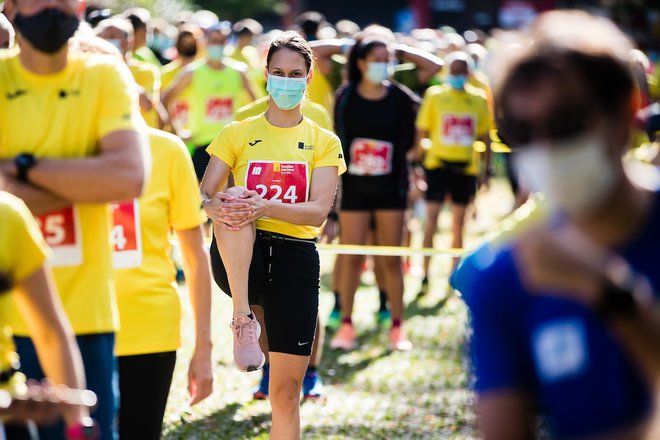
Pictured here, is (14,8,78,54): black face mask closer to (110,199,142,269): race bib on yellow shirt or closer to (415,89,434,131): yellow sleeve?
(110,199,142,269): race bib on yellow shirt

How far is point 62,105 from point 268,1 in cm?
4555

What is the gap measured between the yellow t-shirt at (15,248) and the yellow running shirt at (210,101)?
31.0 feet

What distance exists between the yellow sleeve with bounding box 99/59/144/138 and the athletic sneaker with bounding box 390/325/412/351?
670cm

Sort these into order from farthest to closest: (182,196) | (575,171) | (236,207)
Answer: (236,207), (182,196), (575,171)

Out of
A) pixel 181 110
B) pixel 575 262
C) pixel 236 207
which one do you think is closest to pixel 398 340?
pixel 181 110

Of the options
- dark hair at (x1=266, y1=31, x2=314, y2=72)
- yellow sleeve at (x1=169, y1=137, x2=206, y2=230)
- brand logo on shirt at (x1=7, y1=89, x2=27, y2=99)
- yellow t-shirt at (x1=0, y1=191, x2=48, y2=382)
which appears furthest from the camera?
dark hair at (x1=266, y1=31, x2=314, y2=72)

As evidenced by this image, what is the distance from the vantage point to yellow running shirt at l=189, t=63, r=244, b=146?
12.7 m

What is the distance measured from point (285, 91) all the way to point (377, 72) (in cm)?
370

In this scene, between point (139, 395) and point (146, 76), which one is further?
point (146, 76)

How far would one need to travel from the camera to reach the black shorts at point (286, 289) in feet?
19.4

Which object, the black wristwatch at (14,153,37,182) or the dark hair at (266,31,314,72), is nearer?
the black wristwatch at (14,153,37,182)

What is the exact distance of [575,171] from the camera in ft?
8.38

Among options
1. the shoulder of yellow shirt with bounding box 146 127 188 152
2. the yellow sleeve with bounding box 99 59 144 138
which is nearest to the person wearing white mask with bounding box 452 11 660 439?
the yellow sleeve with bounding box 99 59 144 138

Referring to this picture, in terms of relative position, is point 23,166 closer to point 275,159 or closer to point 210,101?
point 275,159
